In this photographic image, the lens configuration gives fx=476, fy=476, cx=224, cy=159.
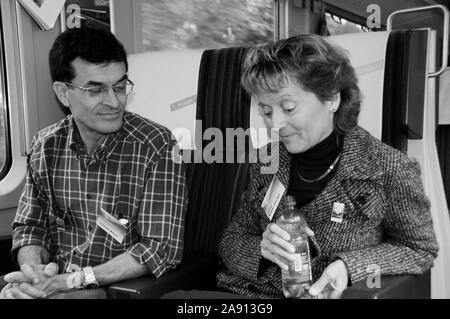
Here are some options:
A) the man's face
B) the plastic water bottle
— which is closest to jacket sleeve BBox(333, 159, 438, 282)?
the plastic water bottle

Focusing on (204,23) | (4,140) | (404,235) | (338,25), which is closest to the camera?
(404,235)

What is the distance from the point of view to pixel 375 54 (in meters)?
1.76

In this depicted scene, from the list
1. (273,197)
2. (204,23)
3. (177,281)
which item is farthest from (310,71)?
(204,23)

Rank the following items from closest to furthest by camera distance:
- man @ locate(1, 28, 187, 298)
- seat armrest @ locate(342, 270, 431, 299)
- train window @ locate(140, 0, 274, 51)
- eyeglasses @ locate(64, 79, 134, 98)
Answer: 1. seat armrest @ locate(342, 270, 431, 299)
2. man @ locate(1, 28, 187, 298)
3. eyeglasses @ locate(64, 79, 134, 98)
4. train window @ locate(140, 0, 274, 51)

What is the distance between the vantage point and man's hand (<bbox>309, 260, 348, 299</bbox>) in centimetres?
127

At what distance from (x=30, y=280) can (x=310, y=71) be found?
3.51ft

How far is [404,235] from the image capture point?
136 centimetres

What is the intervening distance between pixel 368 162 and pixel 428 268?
0.35 metres

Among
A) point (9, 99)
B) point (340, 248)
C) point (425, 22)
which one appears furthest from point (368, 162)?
point (425, 22)

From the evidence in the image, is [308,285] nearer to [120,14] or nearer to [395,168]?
[395,168]

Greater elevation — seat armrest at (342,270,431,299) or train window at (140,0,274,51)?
train window at (140,0,274,51)

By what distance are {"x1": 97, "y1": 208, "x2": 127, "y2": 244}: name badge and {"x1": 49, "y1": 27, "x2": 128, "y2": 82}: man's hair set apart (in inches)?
18.9

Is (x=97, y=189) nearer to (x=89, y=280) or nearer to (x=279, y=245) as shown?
(x=89, y=280)

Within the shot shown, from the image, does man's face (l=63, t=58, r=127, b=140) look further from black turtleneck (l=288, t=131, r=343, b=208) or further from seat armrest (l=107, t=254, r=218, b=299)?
black turtleneck (l=288, t=131, r=343, b=208)
